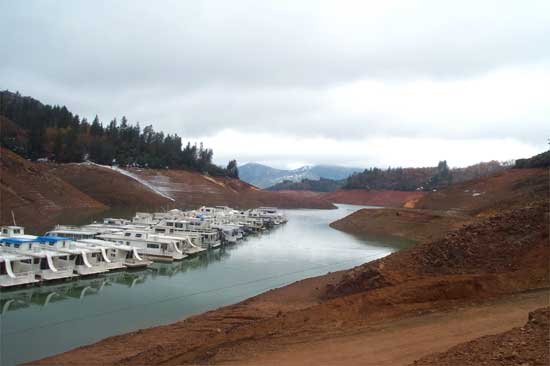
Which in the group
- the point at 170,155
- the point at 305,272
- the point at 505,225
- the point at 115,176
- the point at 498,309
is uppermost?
the point at 170,155

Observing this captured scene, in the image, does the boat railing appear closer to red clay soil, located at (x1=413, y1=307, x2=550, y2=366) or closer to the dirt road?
the dirt road

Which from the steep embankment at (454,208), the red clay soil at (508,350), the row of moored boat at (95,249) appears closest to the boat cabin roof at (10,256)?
the row of moored boat at (95,249)

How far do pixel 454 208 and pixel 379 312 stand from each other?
7892 cm

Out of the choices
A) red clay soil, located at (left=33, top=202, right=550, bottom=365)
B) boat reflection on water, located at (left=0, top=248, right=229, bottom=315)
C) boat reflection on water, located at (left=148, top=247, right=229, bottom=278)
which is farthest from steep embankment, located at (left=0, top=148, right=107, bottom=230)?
red clay soil, located at (left=33, top=202, right=550, bottom=365)

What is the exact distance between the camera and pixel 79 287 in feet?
97.9

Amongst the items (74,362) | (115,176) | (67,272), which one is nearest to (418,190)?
(115,176)

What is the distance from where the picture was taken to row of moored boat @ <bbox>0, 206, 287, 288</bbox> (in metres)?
30.0

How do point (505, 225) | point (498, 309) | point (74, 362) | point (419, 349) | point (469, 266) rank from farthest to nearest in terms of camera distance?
1. point (505, 225)
2. point (469, 266)
3. point (74, 362)
4. point (498, 309)
5. point (419, 349)

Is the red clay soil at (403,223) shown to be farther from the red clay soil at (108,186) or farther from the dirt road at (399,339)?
the red clay soil at (108,186)

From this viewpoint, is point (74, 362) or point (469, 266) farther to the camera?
point (469, 266)

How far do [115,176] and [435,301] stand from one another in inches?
4254

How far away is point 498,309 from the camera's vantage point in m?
14.0

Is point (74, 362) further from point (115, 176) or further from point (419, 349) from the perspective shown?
point (115, 176)

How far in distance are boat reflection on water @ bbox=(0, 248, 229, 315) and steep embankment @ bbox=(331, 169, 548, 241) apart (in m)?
35.6
